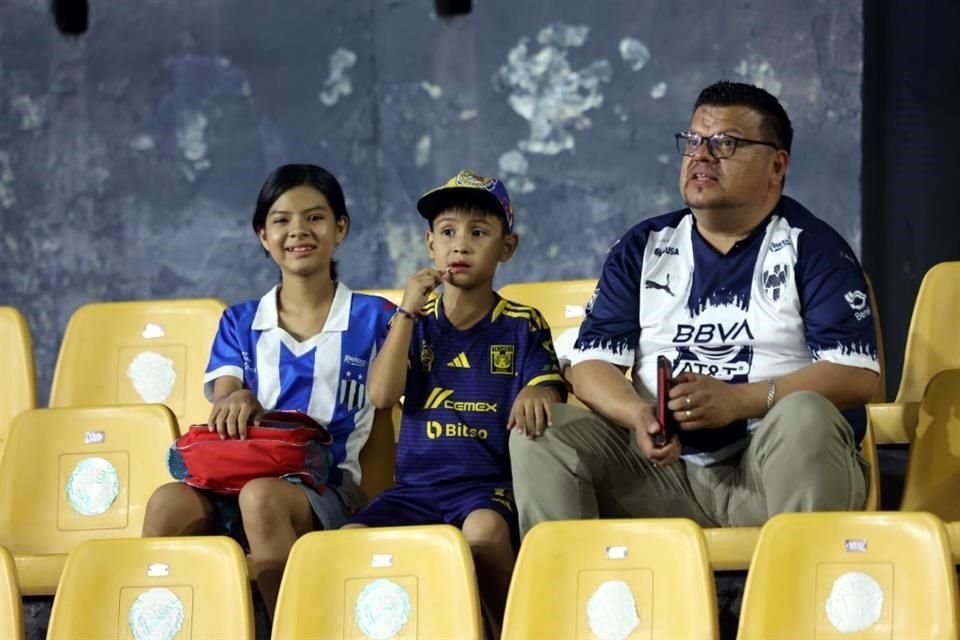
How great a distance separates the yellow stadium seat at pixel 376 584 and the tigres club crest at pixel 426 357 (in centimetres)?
58

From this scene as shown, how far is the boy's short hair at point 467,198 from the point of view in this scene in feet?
9.83

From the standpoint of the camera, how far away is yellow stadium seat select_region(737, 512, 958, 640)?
2.22m

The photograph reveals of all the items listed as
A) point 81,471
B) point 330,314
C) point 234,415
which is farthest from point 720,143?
point 81,471

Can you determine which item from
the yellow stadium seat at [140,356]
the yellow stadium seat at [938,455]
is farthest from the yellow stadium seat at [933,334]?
the yellow stadium seat at [140,356]

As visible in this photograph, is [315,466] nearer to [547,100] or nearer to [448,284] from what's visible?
[448,284]

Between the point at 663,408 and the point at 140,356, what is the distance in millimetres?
1501

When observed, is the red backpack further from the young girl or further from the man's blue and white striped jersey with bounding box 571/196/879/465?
the man's blue and white striped jersey with bounding box 571/196/879/465

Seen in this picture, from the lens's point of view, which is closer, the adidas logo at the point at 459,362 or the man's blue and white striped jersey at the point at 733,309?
the man's blue and white striped jersey at the point at 733,309

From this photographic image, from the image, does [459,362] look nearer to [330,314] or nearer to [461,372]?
[461,372]

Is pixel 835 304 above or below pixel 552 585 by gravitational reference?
above

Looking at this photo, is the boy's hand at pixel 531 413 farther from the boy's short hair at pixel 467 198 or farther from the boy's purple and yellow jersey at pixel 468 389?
the boy's short hair at pixel 467 198

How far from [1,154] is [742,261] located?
118 inches

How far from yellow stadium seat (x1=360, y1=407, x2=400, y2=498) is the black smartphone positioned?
0.71m

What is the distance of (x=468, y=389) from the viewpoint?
9.66 ft
